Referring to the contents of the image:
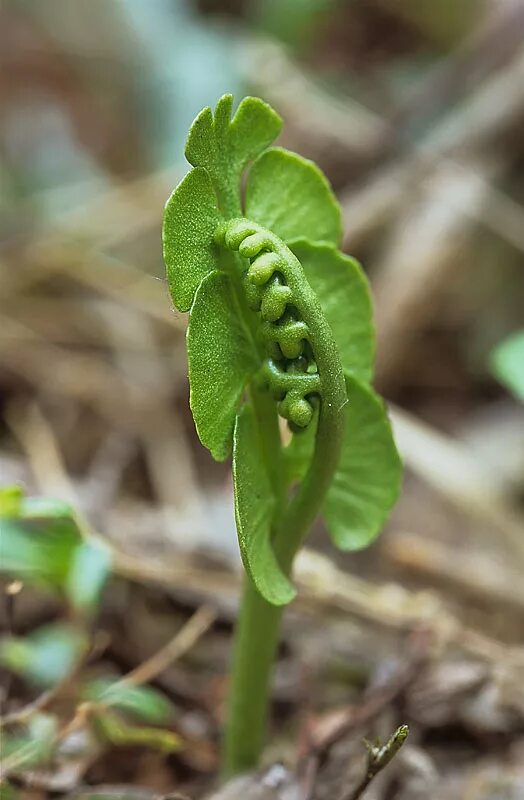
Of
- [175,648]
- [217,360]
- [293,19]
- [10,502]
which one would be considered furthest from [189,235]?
[293,19]

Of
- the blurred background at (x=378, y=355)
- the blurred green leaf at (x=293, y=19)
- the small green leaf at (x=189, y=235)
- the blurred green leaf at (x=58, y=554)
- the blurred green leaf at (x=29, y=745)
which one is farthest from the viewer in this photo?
the blurred green leaf at (x=293, y=19)

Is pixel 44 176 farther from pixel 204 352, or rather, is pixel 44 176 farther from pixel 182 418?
pixel 204 352

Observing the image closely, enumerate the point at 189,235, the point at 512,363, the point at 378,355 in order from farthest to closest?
1. the point at 378,355
2. the point at 512,363
3. the point at 189,235

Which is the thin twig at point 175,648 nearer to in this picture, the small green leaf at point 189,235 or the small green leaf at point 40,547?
the small green leaf at point 40,547

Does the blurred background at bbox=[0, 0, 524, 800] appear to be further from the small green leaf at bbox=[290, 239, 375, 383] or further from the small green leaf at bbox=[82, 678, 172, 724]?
the small green leaf at bbox=[290, 239, 375, 383]

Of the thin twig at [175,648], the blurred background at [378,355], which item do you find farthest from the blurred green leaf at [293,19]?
the thin twig at [175,648]

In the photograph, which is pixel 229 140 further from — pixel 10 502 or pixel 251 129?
pixel 10 502
